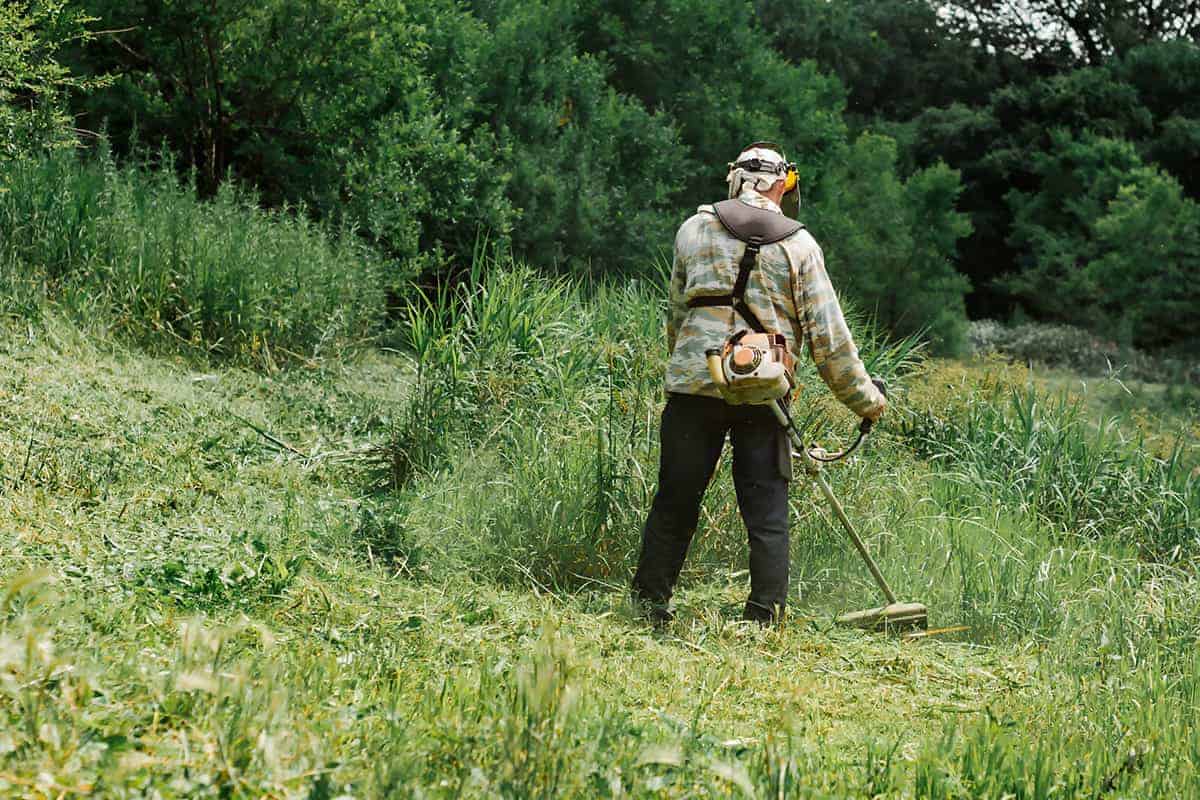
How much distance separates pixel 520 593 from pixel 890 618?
4.99 ft

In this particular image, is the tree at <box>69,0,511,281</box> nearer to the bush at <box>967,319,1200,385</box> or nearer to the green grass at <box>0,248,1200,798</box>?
the green grass at <box>0,248,1200,798</box>

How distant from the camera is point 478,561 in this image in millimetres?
5457

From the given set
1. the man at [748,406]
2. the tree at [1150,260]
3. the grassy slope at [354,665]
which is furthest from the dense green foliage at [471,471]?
the tree at [1150,260]

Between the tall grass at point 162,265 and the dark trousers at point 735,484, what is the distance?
195 inches

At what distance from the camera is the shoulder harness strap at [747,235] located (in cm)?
464

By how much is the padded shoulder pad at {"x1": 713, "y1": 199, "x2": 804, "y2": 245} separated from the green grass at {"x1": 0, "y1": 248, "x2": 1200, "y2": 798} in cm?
136

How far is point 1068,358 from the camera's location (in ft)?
66.1

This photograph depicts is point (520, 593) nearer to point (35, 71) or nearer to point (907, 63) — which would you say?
point (35, 71)

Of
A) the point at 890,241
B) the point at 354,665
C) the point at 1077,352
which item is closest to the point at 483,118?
the point at 890,241

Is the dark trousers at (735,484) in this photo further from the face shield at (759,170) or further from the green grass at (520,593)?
the face shield at (759,170)

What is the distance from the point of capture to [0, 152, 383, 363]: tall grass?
8477 millimetres

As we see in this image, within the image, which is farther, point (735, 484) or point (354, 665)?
point (735, 484)

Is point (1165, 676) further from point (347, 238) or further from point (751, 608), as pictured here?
point (347, 238)

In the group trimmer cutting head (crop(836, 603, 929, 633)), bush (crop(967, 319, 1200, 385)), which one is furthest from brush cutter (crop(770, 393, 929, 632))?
bush (crop(967, 319, 1200, 385))
